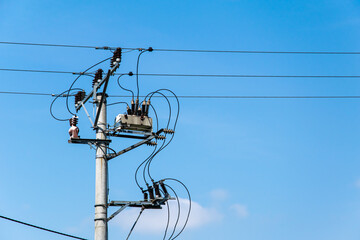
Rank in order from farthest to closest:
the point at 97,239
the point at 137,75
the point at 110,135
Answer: the point at 137,75
the point at 110,135
the point at 97,239

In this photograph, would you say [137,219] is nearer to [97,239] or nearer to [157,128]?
[97,239]

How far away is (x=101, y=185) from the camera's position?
14602 mm

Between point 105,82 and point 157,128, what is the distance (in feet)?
5.49

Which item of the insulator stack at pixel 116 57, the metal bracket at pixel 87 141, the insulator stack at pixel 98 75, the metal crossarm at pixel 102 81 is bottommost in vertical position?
the metal bracket at pixel 87 141

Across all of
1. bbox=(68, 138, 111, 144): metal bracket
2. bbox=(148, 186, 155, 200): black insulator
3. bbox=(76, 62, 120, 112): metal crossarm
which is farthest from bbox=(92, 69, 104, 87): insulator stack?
bbox=(148, 186, 155, 200): black insulator

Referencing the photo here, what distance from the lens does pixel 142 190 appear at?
15.5 metres

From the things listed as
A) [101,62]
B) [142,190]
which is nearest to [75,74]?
[101,62]

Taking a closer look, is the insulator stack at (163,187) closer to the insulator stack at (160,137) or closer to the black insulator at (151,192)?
the black insulator at (151,192)

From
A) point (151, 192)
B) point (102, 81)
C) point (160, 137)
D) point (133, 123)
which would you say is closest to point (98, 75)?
point (102, 81)

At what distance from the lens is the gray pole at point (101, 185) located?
47.0ft

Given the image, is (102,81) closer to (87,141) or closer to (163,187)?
(87,141)

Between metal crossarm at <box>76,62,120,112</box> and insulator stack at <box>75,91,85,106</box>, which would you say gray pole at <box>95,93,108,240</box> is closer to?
metal crossarm at <box>76,62,120,112</box>

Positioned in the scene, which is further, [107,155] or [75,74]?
[75,74]

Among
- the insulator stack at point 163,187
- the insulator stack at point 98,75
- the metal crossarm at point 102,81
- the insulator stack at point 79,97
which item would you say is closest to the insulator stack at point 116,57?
the metal crossarm at point 102,81
